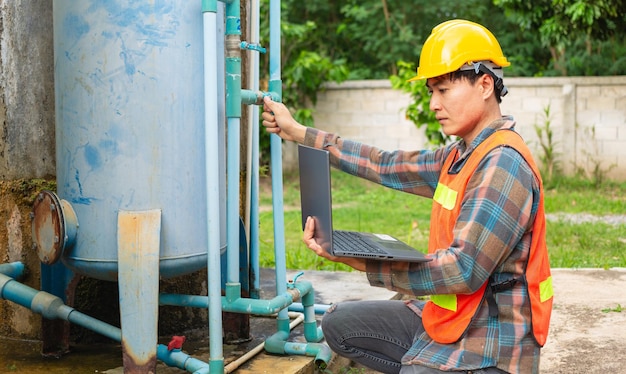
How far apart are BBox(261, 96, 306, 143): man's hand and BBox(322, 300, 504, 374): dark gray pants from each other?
1.90 feet

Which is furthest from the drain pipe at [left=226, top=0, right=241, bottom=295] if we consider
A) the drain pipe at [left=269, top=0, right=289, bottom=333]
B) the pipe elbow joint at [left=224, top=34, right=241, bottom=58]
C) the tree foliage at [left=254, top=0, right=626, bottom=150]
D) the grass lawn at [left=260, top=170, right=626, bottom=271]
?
the tree foliage at [left=254, top=0, right=626, bottom=150]

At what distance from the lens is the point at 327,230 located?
202cm

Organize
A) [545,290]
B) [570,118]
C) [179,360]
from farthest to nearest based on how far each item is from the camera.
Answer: [570,118], [179,360], [545,290]

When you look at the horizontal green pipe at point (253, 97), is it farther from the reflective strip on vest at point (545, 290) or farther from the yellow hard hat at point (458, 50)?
the reflective strip on vest at point (545, 290)

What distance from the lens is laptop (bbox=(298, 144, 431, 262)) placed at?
6.53 feet

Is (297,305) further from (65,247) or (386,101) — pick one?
(386,101)

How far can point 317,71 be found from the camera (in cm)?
1109

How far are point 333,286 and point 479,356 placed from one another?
1.95 m

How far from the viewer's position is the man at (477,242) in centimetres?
196

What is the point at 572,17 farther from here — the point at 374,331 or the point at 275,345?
the point at 374,331

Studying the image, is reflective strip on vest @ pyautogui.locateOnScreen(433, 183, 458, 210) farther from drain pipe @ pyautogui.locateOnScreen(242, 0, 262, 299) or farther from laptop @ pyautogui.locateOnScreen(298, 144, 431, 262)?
drain pipe @ pyautogui.locateOnScreen(242, 0, 262, 299)

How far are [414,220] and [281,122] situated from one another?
5.16 m

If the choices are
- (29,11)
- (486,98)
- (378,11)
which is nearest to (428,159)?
(486,98)

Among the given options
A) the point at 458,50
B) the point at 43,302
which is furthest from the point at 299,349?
the point at 458,50
